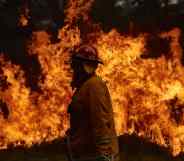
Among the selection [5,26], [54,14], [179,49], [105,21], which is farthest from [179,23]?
[5,26]

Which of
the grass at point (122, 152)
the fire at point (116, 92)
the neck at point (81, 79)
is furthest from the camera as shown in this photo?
the fire at point (116, 92)

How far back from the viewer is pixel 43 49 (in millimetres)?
13703

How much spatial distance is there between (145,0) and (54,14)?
2267 millimetres

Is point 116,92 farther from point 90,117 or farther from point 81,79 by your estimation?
point 90,117

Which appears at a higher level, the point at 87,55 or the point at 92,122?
the point at 87,55

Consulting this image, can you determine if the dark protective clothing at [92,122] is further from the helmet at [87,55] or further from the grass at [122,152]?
the grass at [122,152]

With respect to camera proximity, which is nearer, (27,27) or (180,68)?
(180,68)

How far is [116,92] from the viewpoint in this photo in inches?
510

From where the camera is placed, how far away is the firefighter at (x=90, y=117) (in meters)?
4.23

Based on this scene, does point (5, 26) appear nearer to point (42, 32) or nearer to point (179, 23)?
point (42, 32)

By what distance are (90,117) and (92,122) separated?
41 mm

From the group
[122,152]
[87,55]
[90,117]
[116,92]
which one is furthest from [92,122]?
[116,92]

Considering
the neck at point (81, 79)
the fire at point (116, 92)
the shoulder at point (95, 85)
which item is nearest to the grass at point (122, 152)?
the fire at point (116, 92)

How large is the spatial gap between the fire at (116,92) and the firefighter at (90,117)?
814cm
